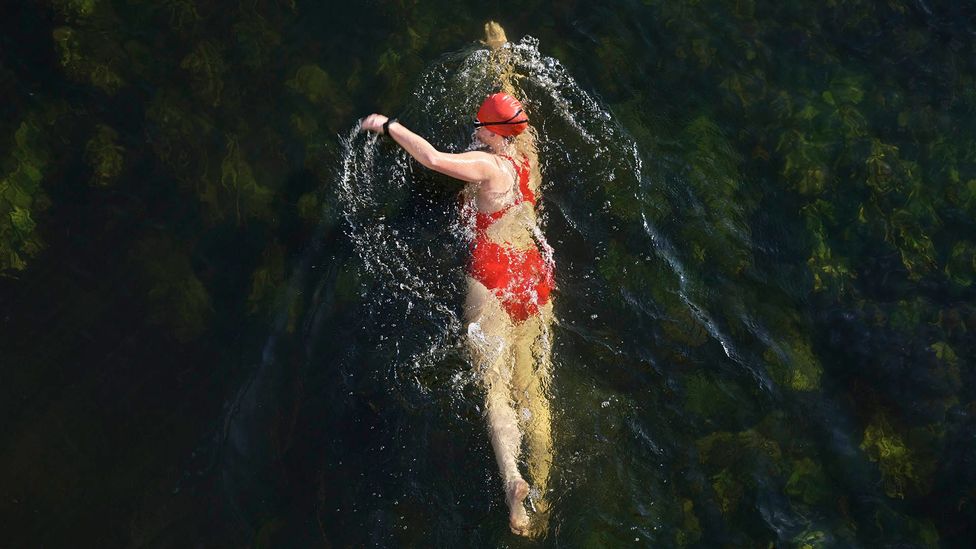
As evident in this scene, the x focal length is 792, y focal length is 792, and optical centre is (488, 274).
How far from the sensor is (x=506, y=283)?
5.37m

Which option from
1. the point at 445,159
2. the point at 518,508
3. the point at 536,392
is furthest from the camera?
the point at 445,159

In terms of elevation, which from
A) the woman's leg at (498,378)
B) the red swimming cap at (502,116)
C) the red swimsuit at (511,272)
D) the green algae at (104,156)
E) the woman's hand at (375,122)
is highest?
the woman's hand at (375,122)

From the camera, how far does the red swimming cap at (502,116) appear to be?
5535mm

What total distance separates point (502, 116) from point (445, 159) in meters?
0.55

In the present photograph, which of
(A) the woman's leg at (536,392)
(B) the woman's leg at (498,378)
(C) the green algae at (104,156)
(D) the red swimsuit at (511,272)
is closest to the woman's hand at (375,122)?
(D) the red swimsuit at (511,272)

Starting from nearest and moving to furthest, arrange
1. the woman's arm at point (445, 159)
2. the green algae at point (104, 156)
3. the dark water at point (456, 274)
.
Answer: the dark water at point (456, 274) → the woman's arm at point (445, 159) → the green algae at point (104, 156)

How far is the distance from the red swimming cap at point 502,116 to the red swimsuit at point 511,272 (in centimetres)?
22

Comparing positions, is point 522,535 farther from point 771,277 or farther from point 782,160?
point 782,160

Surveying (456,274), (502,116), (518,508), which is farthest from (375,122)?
(518,508)

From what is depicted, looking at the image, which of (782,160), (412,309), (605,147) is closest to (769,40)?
(782,160)

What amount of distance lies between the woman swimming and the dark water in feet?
0.45

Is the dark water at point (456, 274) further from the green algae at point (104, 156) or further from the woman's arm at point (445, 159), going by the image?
the woman's arm at point (445, 159)

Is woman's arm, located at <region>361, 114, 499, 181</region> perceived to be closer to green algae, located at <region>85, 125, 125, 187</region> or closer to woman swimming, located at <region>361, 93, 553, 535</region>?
woman swimming, located at <region>361, 93, 553, 535</region>

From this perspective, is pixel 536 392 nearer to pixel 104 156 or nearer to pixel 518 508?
pixel 518 508
